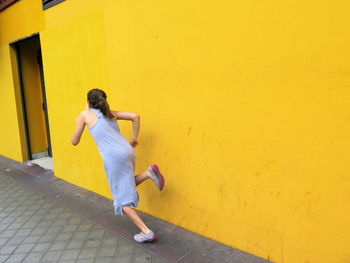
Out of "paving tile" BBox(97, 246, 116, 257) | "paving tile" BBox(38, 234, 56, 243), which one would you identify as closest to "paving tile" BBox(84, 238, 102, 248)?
"paving tile" BBox(97, 246, 116, 257)

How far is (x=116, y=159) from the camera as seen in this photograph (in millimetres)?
3066

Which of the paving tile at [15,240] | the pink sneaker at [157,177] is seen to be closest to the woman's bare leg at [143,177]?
the pink sneaker at [157,177]

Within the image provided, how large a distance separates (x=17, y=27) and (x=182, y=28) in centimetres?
469

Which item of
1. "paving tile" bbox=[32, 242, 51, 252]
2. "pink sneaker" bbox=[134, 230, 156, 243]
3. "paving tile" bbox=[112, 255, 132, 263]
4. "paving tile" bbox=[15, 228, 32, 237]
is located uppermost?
"pink sneaker" bbox=[134, 230, 156, 243]

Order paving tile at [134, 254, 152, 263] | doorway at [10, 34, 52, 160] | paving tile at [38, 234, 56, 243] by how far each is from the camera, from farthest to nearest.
A: doorway at [10, 34, 52, 160], paving tile at [38, 234, 56, 243], paving tile at [134, 254, 152, 263]

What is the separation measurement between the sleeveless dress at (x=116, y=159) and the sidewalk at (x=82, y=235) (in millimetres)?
462

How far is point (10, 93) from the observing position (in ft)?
22.3

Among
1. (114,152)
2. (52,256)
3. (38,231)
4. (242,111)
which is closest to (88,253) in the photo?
(52,256)

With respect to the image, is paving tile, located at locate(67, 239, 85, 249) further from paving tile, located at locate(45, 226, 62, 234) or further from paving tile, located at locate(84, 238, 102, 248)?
paving tile, located at locate(45, 226, 62, 234)

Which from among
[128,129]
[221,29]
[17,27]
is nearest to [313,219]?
[221,29]

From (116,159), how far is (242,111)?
136 centimetres

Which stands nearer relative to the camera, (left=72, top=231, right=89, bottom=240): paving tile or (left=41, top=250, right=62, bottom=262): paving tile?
(left=41, top=250, right=62, bottom=262): paving tile

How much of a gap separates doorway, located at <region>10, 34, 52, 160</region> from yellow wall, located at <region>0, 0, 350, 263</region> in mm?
3290

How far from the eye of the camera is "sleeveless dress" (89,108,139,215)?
307 centimetres
